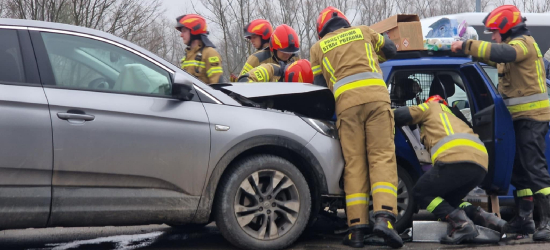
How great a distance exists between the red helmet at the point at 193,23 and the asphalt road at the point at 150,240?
2.21 meters

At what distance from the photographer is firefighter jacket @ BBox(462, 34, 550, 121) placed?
5465 millimetres

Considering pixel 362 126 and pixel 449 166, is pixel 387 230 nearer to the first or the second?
pixel 449 166

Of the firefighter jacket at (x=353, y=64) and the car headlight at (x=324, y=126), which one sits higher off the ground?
the firefighter jacket at (x=353, y=64)

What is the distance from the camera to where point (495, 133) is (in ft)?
17.7

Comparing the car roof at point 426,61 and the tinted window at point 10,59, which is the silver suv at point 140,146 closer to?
the tinted window at point 10,59

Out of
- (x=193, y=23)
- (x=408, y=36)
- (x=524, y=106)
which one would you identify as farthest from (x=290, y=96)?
A: (x=193, y=23)

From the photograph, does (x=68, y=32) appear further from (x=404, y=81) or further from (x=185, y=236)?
(x=404, y=81)

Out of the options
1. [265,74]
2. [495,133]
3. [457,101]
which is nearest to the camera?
[495,133]

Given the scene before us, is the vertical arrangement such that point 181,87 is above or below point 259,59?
below

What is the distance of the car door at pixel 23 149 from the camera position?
3.86m

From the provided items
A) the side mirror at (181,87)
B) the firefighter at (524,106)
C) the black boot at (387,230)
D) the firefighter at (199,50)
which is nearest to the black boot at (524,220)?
the firefighter at (524,106)

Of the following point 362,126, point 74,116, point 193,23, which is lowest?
point 362,126

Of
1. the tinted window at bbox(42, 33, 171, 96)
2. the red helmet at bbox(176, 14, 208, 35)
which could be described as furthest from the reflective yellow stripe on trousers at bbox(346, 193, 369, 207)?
the red helmet at bbox(176, 14, 208, 35)

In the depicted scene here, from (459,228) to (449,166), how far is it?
0.53 m
